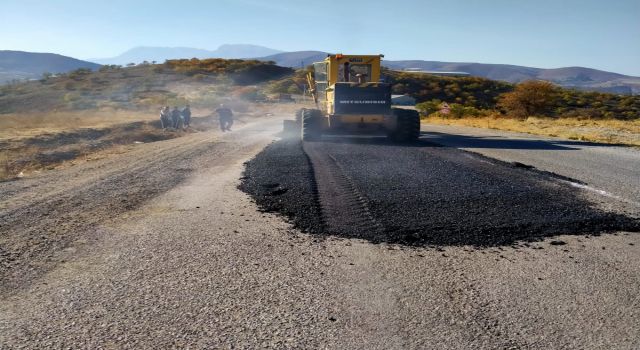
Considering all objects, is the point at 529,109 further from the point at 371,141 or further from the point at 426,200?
the point at 426,200

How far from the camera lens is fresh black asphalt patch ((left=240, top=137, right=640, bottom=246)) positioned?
18.2 feet

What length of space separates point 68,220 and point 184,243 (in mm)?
2107

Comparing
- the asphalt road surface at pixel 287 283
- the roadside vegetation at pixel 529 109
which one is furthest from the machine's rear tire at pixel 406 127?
the asphalt road surface at pixel 287 283

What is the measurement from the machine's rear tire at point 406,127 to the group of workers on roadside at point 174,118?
13557mm

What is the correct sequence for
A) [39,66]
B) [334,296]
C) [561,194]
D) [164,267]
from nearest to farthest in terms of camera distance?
[334,296] → [164,267] → [561,194] → [39,66]

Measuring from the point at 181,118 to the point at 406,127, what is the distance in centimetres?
1474

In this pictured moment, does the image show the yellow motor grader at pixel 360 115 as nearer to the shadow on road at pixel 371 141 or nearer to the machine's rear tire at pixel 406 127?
Result: the machine's rear tire at pixel 406 127

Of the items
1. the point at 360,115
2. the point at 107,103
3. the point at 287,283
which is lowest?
the point at 287,283

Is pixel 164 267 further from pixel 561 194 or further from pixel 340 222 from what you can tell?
pixel 561 194

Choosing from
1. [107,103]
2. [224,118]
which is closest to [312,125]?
[224,118]

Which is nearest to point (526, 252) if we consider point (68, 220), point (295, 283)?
point (295, 283)

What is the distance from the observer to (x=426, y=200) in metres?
7.00

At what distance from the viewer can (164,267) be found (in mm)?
→ 4480

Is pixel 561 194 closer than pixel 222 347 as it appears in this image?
No
